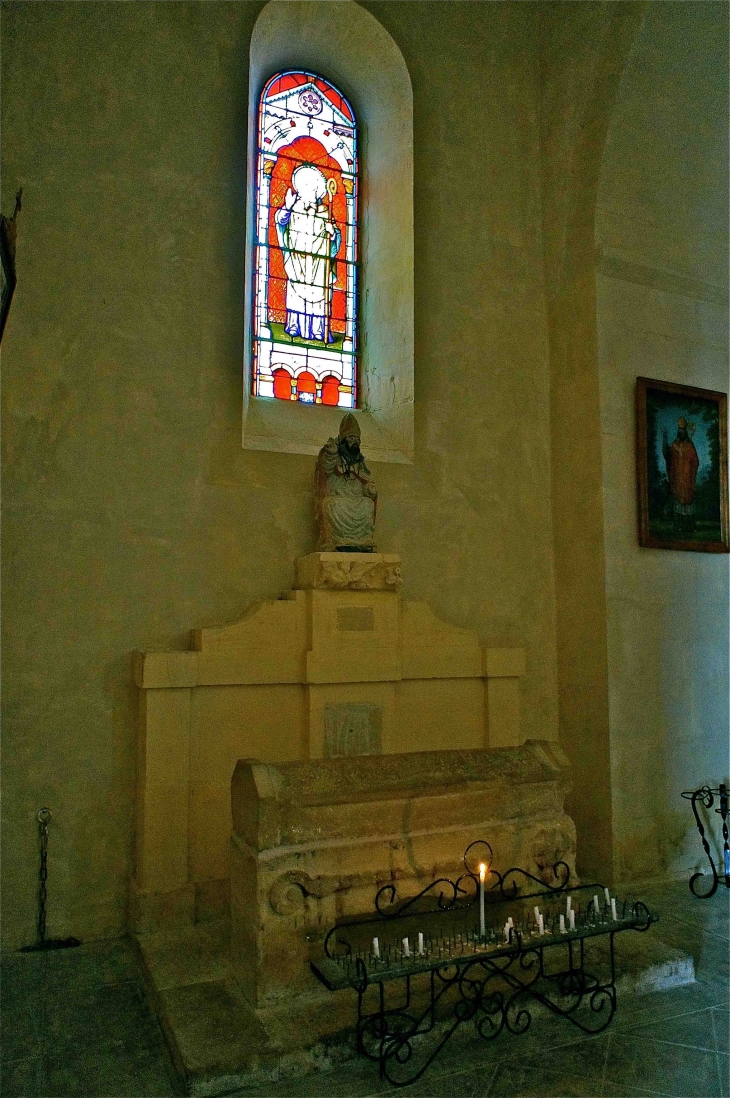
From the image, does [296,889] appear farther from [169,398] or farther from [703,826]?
[703,826]

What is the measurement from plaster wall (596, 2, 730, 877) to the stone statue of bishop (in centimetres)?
166

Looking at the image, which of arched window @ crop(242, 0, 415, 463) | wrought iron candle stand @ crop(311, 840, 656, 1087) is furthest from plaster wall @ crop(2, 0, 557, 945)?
wrought iron candle stand @ crop(311, 840, 656, 1087)

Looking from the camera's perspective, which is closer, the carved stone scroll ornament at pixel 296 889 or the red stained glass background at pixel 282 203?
the carved stone scroll ornament at pixel 296 889

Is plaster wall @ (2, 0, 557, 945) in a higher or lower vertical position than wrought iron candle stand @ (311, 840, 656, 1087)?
higher

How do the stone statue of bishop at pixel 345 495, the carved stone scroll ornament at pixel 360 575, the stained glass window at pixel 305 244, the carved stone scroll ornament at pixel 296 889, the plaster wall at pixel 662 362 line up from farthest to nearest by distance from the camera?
the stained glass window at pixel 305 244 → the plaster wall at pixel 662 362 → the stone statue of bishop at pixel 345 495 → the carved stone scroll ornament at pixel 360 575 → the carved stone scroll ornament at pixel 296 889

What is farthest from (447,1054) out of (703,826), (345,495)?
(703,826)

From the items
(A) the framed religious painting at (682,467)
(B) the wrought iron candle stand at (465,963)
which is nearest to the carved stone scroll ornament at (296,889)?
(B) the wrought iron candle stand at (465,963)

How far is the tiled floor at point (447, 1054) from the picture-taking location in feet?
8.72

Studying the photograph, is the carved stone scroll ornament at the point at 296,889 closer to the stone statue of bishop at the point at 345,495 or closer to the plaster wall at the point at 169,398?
the plaster wall at the point at 169,398

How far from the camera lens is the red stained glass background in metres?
5.44

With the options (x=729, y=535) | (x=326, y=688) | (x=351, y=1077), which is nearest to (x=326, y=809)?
(x=351, y=1077)

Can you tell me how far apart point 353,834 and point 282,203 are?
4.37 m

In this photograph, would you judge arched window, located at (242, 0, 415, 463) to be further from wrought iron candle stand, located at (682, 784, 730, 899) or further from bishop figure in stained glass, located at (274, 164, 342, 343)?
wrought iron candle stand, located at (682, 784, 730, 899)

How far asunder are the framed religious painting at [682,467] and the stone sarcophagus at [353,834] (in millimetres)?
2387
